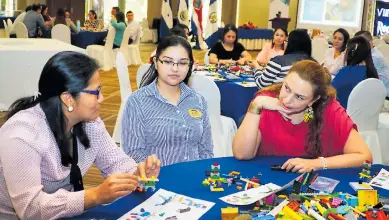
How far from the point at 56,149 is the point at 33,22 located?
31.1 ft

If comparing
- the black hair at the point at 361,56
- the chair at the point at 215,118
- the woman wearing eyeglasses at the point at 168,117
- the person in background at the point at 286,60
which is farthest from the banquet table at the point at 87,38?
the woman wearing eyeglasses at the point at 168,117

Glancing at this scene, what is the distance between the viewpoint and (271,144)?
8.43 ft

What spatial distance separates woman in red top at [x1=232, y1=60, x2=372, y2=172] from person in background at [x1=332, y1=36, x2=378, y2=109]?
7.13ft

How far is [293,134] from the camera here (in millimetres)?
2570

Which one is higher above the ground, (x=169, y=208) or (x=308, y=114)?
(x=308, y=114)

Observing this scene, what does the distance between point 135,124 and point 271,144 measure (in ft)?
2.27

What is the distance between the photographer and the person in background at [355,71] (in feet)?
15.4

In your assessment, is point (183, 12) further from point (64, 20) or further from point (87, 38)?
point (87, 38)

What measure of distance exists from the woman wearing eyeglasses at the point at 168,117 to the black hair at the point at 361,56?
2.49 meters

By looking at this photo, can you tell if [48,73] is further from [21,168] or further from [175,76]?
[175,76]

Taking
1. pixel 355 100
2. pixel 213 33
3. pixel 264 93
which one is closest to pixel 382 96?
pixel 355 100

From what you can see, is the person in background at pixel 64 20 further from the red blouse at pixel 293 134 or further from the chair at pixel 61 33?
the red blouse at pixel 293 134

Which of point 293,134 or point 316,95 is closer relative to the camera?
point 316,95

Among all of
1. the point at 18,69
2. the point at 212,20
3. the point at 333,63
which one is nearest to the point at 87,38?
the point at 18,69
